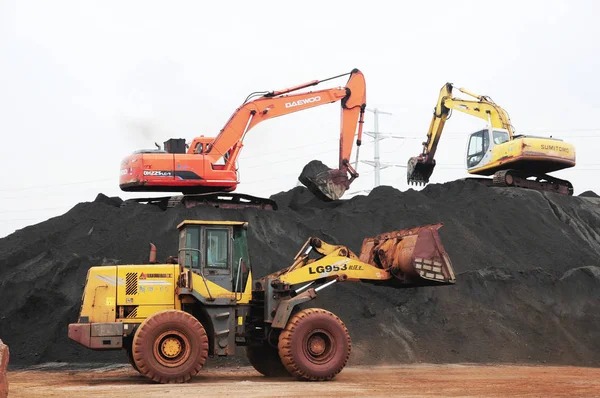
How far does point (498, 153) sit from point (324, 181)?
665cm

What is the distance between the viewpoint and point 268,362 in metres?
15.1

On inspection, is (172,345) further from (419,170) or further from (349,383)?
(419,170)

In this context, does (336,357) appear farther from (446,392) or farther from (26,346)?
(26,346)

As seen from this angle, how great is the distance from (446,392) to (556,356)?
8410 mm

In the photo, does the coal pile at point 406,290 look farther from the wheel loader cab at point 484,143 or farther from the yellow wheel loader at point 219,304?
the yellow wheel loader at point 219,304

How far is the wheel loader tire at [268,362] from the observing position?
15000mm

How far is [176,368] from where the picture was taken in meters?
13.1

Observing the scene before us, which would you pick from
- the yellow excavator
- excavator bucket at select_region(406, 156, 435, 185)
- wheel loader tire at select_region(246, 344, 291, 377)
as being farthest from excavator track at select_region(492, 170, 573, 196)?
wheel loader tire at select_region(246, 344, 291, 377)

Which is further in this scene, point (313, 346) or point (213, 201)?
point (213, 201)

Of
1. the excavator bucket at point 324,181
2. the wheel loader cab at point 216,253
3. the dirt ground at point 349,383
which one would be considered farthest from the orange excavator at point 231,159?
Answer: the wheel loader cab at point 216,253

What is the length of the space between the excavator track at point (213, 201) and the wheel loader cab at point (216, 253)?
983 centimetres

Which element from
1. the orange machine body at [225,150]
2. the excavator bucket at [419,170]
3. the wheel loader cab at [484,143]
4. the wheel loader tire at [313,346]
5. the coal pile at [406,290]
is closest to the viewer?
the wheel loader tire at [313,346]

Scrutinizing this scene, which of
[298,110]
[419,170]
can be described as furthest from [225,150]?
[419,170]

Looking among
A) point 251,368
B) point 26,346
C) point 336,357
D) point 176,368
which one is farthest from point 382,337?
point 26,346
